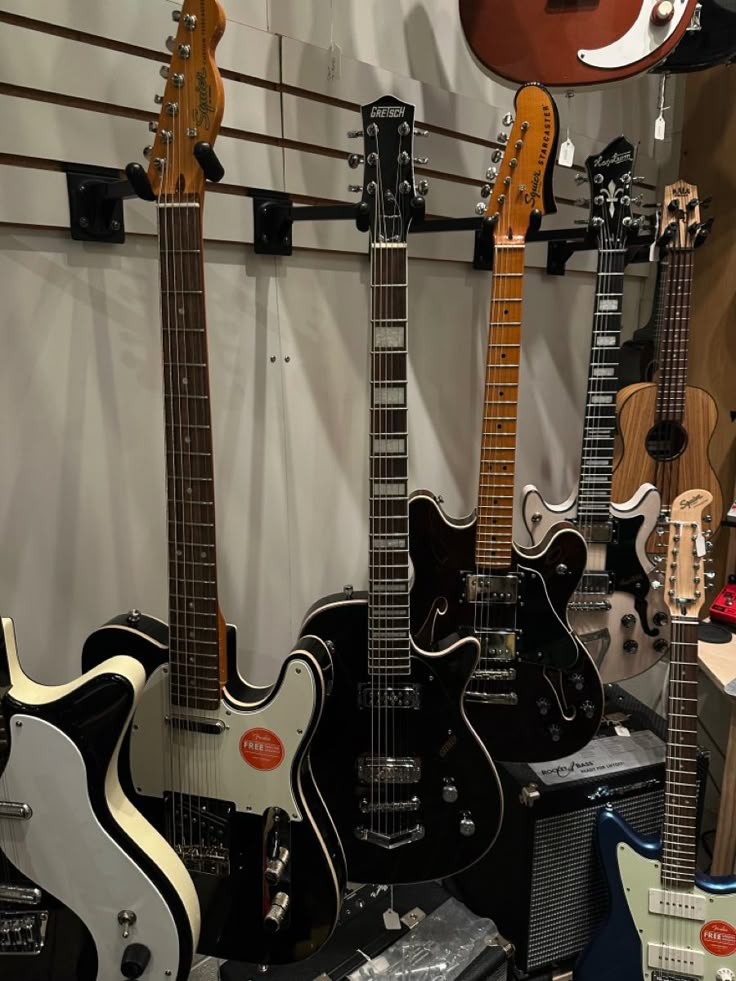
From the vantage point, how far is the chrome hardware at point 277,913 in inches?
41.4

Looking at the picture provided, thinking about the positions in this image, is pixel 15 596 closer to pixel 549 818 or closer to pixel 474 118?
pixel 549 818

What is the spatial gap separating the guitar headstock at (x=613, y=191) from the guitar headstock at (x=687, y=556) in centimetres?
60

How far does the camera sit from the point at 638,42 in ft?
4.17

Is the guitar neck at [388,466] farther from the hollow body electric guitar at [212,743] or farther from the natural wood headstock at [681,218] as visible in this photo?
the natural wood headstock at [681,218]

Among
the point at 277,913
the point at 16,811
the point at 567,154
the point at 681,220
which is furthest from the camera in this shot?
the point at 681,220

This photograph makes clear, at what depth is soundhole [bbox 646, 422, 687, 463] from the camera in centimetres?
167

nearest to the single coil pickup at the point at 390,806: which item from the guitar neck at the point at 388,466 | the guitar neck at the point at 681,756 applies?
the guitar neck at the point at 388,466

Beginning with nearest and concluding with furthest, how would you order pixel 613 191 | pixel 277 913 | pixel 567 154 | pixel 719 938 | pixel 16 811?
pixel 16 811 < pixel 277 913 < pixel 719 938 < pixel 567 154 < pixel 613 191

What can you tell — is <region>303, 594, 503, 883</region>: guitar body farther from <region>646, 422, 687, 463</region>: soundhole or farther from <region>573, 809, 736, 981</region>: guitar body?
<region>646, 422, 687, 463</region>: soundhole

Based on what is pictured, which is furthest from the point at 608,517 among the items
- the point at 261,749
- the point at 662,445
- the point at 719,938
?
the point at 261,749

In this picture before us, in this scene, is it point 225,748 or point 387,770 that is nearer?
point 225,748

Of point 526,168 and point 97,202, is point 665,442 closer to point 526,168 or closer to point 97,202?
point 526,168

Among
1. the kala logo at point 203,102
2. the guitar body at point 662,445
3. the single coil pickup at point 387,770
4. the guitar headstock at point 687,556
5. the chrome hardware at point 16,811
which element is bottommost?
the single coil pickup at point 387,770

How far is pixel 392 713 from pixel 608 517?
0.67m
